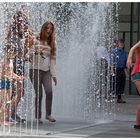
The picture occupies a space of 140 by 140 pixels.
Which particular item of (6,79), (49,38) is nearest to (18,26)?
(49,38)

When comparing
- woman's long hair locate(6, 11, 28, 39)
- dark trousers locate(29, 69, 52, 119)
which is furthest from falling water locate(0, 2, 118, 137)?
woman's long hair locate(6, 11, 28, 39)

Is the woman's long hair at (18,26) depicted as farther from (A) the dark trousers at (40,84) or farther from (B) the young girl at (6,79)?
(A) the dark trousers at (40,84)

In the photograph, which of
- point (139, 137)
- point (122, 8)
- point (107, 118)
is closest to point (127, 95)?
point (122, 8)

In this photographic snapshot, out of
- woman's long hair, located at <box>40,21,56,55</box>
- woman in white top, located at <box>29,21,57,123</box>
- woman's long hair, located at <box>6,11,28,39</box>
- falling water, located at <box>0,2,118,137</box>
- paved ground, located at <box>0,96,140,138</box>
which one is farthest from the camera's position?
falling water, located at <box>0,2,118,137</box>

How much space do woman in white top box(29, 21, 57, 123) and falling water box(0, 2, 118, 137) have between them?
0.86 meters

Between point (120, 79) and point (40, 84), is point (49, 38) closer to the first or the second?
point (40, 84)

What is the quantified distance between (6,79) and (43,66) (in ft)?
2.96

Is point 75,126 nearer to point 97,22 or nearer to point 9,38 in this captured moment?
point 9,38

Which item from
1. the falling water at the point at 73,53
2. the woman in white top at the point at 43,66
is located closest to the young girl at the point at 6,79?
the woman in white top at the point at 43,66

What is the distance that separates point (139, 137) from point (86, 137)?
0.70 m

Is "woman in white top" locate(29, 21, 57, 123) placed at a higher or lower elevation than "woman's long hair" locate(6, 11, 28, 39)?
lower

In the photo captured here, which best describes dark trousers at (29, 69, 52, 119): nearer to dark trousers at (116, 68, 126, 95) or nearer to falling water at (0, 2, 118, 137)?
falling water at (0, 2, 118, 137)

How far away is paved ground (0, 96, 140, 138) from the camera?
8.17 m

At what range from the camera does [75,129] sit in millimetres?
8906
